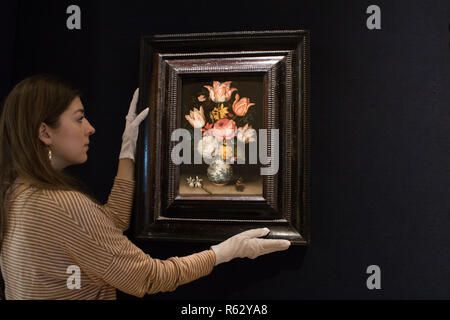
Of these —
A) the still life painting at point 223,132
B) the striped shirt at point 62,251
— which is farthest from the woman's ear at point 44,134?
the still life painting at point 223,132

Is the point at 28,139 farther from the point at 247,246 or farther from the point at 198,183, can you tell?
the point at 247,246

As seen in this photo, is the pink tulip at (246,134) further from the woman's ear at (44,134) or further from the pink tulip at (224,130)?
the woman's ear at (44,134)

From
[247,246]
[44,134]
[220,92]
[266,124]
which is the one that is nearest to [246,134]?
[266,124]

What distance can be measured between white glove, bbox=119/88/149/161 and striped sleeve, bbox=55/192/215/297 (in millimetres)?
355

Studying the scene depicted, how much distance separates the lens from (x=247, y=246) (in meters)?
1.03

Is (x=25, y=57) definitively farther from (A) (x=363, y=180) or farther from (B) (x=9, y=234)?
(A) (x=363, y=180)

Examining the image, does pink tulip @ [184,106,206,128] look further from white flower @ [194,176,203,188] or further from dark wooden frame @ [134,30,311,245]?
white flower @ [194,176,203,188]

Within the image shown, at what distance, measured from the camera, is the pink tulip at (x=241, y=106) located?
1.12 meters

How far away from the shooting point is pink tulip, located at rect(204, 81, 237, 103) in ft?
3.71

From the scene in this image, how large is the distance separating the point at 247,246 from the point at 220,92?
1.79ft

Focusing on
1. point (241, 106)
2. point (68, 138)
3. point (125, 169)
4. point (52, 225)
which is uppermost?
point (241, 106)

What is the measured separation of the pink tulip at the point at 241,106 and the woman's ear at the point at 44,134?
59cm

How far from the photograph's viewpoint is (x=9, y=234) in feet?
2.62

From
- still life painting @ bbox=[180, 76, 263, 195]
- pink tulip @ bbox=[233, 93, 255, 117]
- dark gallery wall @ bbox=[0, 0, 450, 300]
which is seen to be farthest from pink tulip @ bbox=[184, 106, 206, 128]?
dark gallery wall @ bbox=[0, 0, 450, 300]
